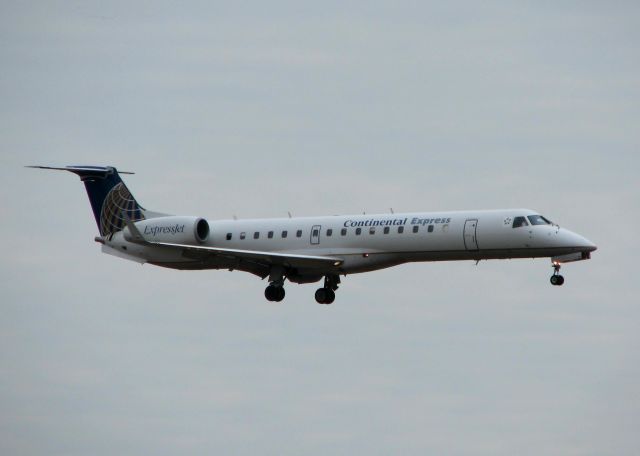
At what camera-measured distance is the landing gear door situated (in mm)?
52281

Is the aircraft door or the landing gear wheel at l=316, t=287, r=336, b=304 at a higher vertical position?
the aircraft door

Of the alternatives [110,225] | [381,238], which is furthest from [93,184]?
[381,238]

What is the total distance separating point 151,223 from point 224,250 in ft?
17.7

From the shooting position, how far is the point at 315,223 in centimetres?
5631

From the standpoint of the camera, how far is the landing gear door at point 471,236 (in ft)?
172

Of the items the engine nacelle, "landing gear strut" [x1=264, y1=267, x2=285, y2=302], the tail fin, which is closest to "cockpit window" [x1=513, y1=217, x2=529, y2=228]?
"landing gear strut" [x1=264, y1=267, x2=285, y2=302]

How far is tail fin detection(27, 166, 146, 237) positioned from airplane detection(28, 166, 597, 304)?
1.6 inches

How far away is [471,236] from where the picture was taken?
52.3m

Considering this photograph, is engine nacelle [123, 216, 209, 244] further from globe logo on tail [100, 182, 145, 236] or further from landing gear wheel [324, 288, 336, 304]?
landing gear wheel [324, 288, 336, 304]

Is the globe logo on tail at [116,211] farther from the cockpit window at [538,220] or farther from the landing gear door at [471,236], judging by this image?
the cockpit window at [538,220]

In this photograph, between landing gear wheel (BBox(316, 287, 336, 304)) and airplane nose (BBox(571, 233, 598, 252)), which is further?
landing gear wheel (BBox(316, 287, 336, 304))

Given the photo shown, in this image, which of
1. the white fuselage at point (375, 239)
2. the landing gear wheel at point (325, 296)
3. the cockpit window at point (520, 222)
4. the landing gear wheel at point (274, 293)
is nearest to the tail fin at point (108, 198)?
the white fuselage at point (375, 239)

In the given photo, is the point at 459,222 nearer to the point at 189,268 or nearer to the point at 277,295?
the point at 277,295

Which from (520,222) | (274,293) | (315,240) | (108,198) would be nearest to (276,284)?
(274,293)
